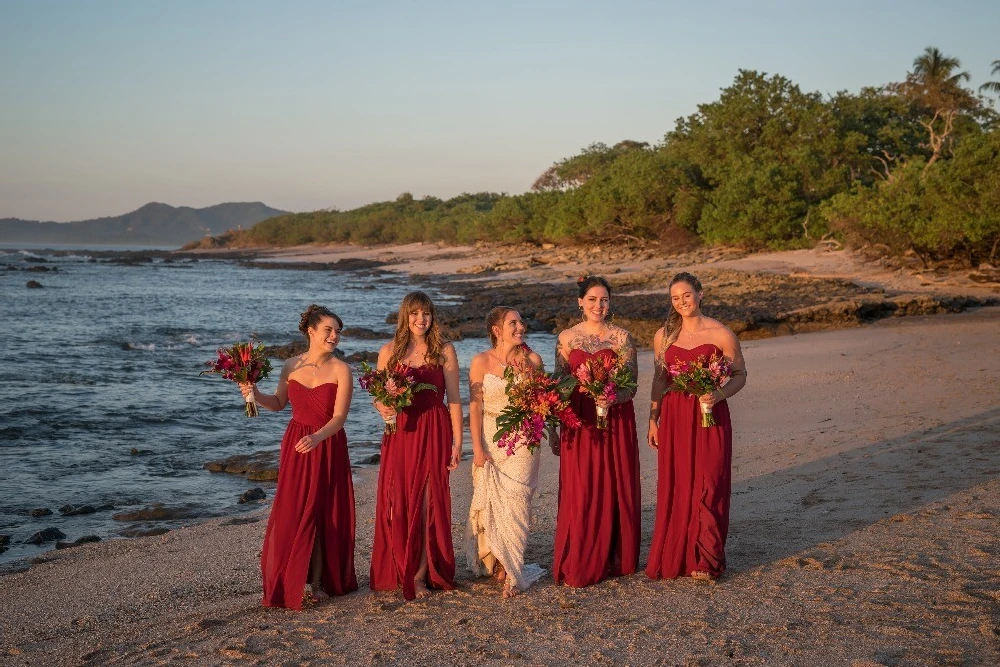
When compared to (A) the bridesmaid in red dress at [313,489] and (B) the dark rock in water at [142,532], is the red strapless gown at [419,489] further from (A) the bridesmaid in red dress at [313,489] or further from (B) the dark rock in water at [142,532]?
(B) the dark rock in water at [142,532]

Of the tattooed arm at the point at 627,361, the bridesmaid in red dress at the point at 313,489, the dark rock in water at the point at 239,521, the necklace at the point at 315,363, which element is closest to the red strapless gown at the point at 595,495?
the tattooed arm at the point at 627,361

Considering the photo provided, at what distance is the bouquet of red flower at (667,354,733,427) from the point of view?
244 inches

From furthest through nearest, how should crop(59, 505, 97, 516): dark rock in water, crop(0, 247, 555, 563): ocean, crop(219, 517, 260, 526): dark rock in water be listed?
crop(0, 247, 555, 563): ocean → crop(59, 505, 97, 516): dark rock in water → crop(219, 517, 260, 526): dark rock in water

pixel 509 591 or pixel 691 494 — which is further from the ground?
pixel 691 494

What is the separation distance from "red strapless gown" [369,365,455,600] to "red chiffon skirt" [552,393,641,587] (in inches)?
31.2

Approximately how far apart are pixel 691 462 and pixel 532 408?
3.82ft

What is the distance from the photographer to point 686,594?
6.03m

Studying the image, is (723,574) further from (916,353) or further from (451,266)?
(451,266)

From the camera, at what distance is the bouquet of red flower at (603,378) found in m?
6.19

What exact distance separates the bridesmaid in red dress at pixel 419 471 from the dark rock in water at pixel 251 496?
4372 mm

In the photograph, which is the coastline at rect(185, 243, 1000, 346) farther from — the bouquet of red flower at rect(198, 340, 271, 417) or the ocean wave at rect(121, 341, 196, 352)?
the bouquet of red flower at rect(198, 340, 271, 417)

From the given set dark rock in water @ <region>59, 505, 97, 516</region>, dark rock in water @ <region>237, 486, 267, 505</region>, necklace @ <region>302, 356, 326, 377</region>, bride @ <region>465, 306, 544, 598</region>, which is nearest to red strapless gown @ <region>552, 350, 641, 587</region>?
bride @ <region>465, 306, 544, 598</region>

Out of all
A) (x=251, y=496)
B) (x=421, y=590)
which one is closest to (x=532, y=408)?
(x=421, y=590)

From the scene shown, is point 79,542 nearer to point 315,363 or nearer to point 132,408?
point 315,363
